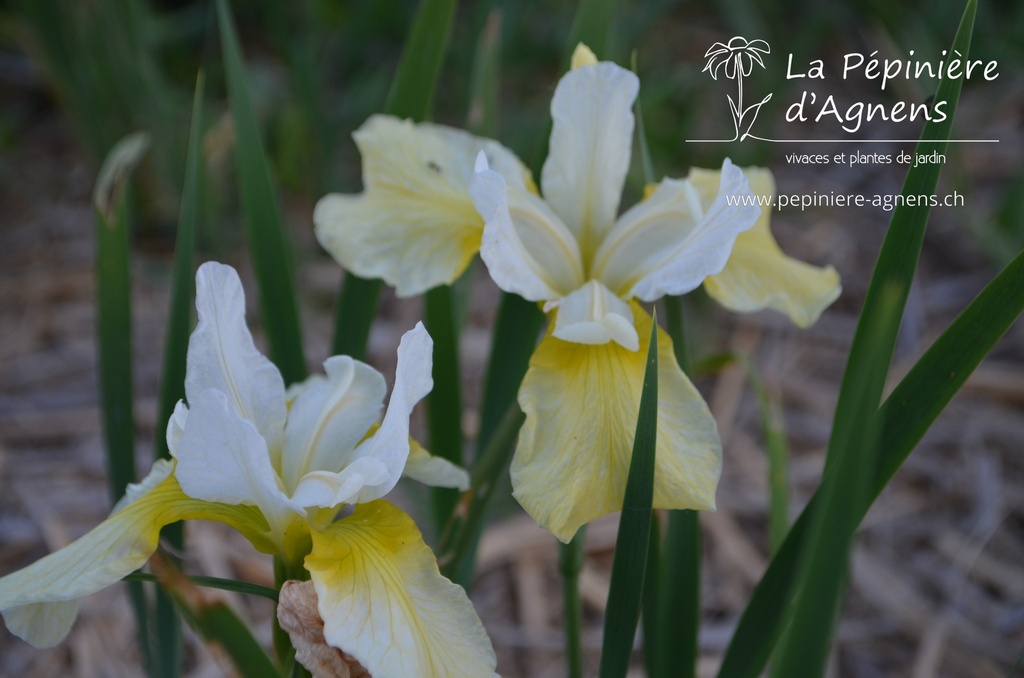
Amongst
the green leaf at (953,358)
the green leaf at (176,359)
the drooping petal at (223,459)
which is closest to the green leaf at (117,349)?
the green leaf at (176,359)

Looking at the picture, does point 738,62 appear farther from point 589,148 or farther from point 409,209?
point 409,209

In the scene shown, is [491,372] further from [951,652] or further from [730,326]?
[730,326]

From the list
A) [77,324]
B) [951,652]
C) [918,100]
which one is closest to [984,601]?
[951,652]

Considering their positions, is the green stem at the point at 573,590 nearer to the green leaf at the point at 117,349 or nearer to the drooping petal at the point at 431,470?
the drooping petal at the point at 431,470

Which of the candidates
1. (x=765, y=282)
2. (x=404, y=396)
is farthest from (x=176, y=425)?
(x=765, y=282)

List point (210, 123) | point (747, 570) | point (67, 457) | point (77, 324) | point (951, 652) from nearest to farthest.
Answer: point (951, 652)
point (747, 570)
point (67, 457)
point (77, 324)
point (210, 123)

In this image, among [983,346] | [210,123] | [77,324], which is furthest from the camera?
[210,123]

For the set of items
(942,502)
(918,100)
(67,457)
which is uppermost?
(918,100)
